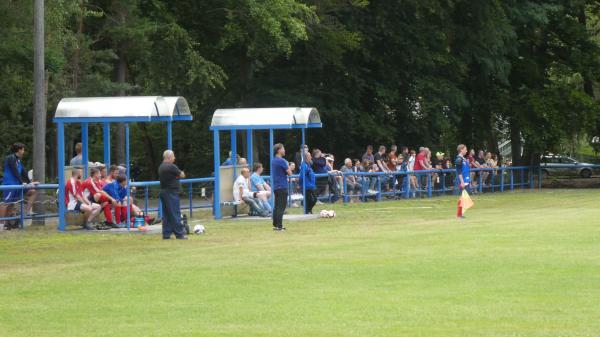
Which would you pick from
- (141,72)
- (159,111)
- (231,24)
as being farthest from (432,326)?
(141,72)

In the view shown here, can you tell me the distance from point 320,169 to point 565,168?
3782 centimetres

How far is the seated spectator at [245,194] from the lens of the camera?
102ft

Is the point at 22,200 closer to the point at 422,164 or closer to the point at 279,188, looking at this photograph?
the point at 279,188

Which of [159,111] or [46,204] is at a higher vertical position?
[159,111]

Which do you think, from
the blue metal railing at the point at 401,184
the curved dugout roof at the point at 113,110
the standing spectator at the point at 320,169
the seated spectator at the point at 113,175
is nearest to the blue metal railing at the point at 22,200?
the seated spectator at the point at 113,175

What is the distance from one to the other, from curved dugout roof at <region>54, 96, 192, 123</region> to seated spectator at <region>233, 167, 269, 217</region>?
413cm

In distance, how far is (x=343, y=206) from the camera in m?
36.9

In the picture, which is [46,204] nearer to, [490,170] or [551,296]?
[551,296]

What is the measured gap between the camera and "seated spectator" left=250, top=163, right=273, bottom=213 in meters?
31.5

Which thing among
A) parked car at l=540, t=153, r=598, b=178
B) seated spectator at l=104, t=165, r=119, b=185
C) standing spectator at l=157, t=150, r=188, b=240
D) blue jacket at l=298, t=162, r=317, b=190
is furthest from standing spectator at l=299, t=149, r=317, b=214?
parked car at l=540, t=153, r=598, b=178

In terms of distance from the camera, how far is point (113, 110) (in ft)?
88.9

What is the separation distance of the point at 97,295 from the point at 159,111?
13018 millimetres

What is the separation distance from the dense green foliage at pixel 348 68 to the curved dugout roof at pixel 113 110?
6383 mm

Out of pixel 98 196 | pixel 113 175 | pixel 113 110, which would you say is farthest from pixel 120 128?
pixel 113 110
